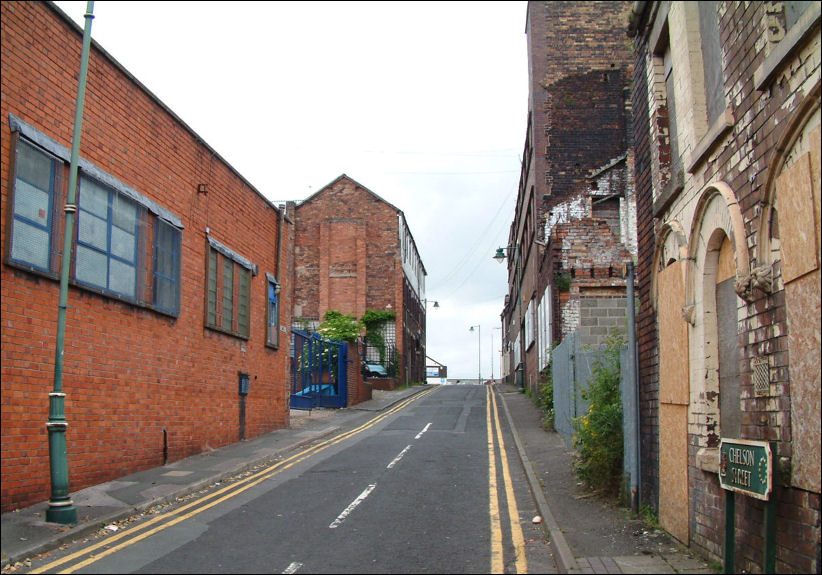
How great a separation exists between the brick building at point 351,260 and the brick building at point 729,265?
37883 millimetres

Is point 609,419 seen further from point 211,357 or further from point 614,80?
point 614,80

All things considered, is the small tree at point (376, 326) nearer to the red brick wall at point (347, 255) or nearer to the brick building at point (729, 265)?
the red brick wall at point (347, 255)

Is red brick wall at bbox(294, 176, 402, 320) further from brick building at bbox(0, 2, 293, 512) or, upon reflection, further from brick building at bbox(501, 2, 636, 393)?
brick building at bbox(0, 2, 293, 512)

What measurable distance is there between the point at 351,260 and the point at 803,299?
142ft

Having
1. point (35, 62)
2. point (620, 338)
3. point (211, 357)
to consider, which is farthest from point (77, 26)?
point (620, 338)

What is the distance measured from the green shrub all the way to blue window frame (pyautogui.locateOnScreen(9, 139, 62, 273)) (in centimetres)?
795

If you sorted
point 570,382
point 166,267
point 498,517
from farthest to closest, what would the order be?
point 570,382 → point 166,267 → point 498,517

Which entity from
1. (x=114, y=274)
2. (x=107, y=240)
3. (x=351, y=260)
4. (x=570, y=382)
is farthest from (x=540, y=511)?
(x=351, y=260)

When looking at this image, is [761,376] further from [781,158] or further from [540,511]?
[540,511]

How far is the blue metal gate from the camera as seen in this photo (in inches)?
1112

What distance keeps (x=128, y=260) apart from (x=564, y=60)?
20556mm

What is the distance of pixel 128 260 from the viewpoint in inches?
497

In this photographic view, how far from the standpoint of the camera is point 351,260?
4791 centimetres

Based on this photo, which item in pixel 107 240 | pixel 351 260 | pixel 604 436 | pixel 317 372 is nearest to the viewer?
pixel 604 436
